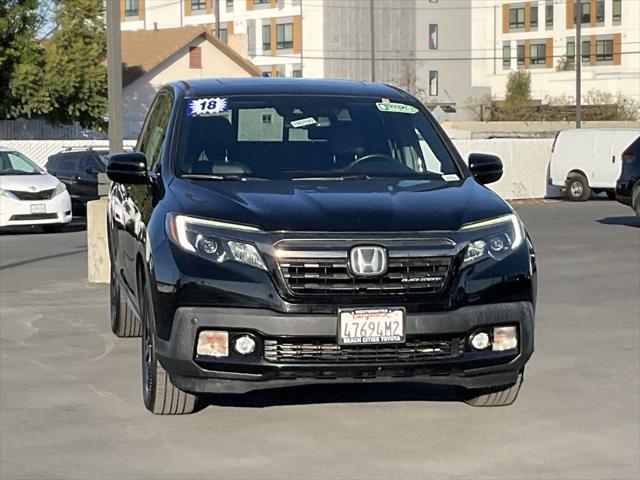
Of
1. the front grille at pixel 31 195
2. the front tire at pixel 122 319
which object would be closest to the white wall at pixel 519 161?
the front grille at pixel 31 195

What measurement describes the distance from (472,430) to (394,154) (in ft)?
5.80

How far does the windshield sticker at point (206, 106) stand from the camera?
8.12 meters

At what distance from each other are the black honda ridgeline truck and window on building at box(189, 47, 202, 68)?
54583mm

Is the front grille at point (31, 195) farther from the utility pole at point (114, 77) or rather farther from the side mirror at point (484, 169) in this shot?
the side mirror at point (484, 169)

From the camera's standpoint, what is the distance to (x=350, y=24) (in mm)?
88500

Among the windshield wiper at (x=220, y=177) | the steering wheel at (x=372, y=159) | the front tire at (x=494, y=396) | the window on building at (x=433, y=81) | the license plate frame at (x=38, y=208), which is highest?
the window on building at (x=433, y=81)

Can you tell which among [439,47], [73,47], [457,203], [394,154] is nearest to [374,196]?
[457,203]

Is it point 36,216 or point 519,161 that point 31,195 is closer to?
point 36,216

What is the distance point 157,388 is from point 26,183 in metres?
16.4

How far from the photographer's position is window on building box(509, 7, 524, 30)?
94688 mm

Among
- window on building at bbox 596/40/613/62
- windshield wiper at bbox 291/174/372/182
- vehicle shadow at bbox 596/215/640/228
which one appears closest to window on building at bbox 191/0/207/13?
window on building at bbox 596/40/613/62

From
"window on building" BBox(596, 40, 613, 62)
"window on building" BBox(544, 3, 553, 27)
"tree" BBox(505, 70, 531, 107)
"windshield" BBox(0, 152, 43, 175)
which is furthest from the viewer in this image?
"window on building" BBox(544, 3, 553, 27)

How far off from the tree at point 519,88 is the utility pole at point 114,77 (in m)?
72.3

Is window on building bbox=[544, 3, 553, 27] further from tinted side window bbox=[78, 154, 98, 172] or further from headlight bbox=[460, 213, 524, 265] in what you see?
headlight bbox=[460, 213, 524, 265]
